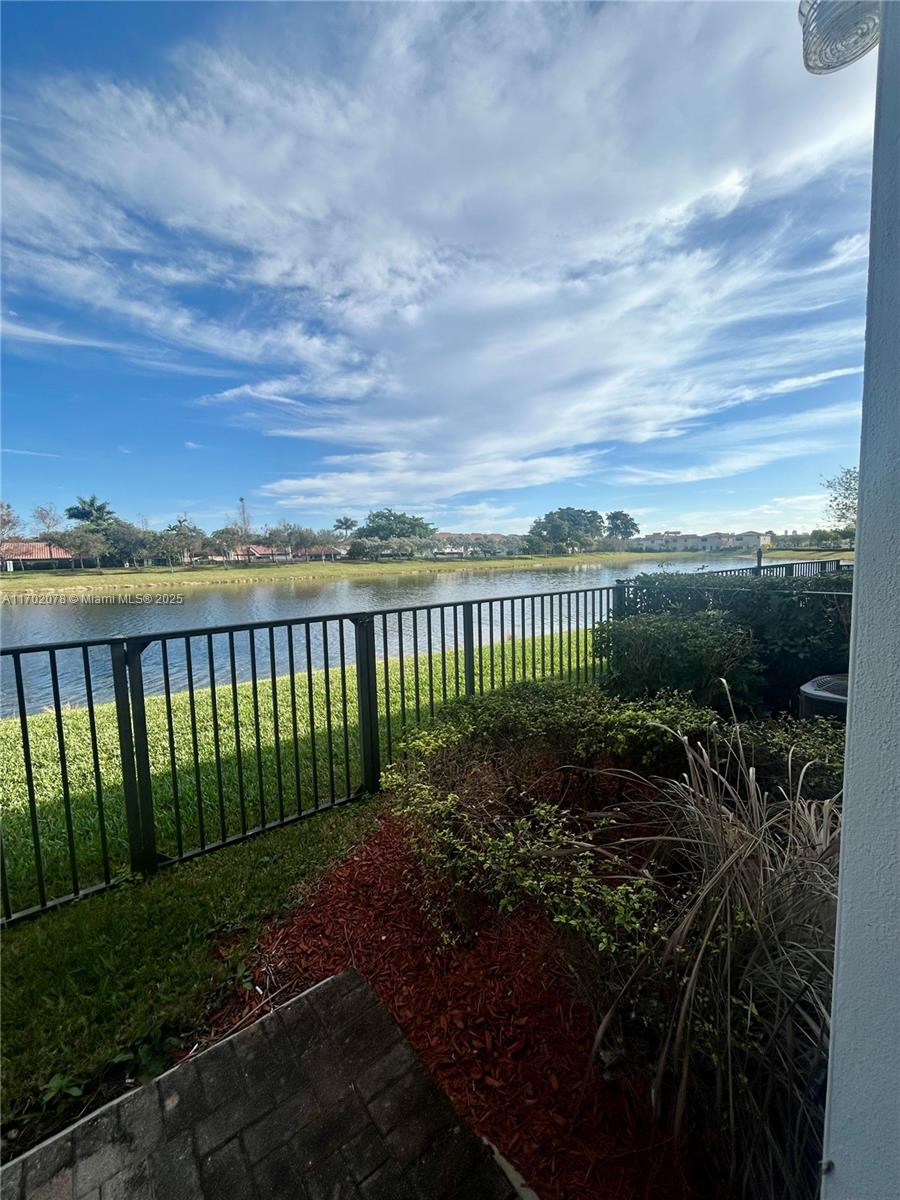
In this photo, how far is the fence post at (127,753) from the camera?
233 cm

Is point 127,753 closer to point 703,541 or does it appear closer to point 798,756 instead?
point 798,756

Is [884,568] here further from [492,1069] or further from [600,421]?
[600,421]

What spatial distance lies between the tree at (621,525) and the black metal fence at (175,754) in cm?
2119

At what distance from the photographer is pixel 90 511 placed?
75.5 ft

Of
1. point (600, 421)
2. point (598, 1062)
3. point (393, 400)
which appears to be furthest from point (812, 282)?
point (393, 400)

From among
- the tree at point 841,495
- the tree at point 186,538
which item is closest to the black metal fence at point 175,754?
the tree at point 841,495

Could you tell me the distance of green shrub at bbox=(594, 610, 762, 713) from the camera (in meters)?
3.79

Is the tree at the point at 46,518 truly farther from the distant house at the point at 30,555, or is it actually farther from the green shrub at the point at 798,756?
the green shrub at the point at 798,756

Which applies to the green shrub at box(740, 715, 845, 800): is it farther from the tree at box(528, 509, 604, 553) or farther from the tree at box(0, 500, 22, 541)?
the tree at box(528, 509, 604, 553)

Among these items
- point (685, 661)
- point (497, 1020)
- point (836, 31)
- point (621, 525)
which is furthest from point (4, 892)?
point (621, 525)

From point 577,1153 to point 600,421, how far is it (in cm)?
Answer: 1755

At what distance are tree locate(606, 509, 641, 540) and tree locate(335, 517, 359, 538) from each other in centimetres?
1418

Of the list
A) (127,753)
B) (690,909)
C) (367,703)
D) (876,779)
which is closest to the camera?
(876,779)

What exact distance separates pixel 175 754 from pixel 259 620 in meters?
1.40
